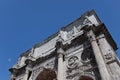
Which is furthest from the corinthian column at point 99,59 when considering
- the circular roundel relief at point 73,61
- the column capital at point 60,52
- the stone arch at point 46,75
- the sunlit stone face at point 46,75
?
the sunlit stone face at point 46,75

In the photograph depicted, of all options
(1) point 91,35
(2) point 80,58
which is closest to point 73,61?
(2) point 80,58

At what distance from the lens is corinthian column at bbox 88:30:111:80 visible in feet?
30.2

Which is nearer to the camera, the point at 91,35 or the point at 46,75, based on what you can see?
the point at 91,35

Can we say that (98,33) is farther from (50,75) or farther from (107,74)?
(50,75)

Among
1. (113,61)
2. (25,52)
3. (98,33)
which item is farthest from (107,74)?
(25,52)

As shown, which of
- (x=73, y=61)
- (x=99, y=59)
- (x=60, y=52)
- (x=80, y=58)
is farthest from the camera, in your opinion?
(x=60, y=52)

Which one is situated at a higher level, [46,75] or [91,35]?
[91,35]

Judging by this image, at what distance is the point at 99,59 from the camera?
33.8 feet

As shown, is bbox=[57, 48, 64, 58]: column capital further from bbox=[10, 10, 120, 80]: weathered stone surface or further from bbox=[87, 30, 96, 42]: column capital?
bbox=[87, 30, 96, 42]: column capital

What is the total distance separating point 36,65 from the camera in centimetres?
1584

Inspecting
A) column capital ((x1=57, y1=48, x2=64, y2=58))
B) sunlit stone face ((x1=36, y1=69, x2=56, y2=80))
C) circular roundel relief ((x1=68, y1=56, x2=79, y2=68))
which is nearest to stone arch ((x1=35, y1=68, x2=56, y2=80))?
sunlit stone face ((x1=36, y1=69, x2=56, y2=80))

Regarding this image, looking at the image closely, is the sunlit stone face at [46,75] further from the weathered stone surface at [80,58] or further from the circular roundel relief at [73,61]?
the circular roundel relief at [73,61]

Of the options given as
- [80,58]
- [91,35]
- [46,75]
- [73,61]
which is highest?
[91,35]

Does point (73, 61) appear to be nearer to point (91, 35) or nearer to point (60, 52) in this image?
point (60, 52)
